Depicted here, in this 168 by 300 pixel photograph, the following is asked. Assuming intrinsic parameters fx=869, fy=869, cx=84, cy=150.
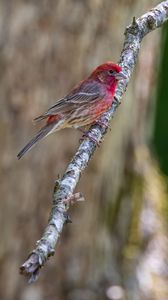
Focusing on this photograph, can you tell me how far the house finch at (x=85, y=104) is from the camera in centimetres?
457

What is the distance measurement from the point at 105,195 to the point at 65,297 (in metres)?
0.90

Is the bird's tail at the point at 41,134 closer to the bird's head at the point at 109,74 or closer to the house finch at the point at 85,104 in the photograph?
the house finch at the point at 85,104

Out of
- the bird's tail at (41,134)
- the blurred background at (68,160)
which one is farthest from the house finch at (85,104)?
the blurred background at (68,160)

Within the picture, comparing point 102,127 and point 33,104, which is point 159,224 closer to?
point 33,104

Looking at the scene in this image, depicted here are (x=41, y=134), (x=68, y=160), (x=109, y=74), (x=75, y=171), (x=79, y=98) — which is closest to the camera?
(x=75, y=171)

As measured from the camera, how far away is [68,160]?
6797 mm

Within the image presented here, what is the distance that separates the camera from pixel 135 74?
7.23 m

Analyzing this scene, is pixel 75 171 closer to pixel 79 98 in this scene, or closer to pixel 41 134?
pixel 41 134

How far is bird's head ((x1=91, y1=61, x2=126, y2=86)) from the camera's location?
432 cm

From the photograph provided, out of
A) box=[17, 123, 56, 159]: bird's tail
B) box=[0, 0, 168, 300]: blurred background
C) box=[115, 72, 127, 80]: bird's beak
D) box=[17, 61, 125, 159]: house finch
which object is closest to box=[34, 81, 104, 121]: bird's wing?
box=[17, 61, 125, 159]: house finch

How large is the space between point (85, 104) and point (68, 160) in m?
1.83

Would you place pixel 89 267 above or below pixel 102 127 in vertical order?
above

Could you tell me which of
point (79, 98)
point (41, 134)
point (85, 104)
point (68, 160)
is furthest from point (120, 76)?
point (68, 160)

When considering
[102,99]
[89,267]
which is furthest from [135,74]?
[102,99]
